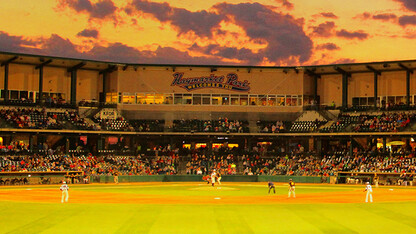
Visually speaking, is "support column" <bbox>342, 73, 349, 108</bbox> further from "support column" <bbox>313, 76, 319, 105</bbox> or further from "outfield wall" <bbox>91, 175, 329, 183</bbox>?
"outfield wall" <bbox>91, 175, 329, 183</bbox>

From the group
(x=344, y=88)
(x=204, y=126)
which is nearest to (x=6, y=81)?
(x=204, y=126)

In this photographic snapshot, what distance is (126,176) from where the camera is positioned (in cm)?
6250

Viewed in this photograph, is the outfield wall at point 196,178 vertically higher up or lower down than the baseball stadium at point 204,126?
lower down

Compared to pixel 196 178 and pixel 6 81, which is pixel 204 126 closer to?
pixel 196 178

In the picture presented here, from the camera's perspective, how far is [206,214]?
100 feet

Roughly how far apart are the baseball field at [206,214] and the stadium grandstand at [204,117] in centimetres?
2257

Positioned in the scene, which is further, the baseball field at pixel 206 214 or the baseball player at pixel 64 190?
the baseball player at pixel 64 190

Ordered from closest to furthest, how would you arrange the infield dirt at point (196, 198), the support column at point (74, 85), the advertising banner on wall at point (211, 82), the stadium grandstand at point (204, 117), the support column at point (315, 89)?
the infield dirt at point (196, 198)
the stadium grandstand at point (204, 117)
the support column at point (74, 85)
the advertising banner on wall at point (211, 82)
the support column at point (315, 89)

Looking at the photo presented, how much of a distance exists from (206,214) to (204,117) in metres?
44.9

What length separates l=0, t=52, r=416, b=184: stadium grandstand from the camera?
2549 inches

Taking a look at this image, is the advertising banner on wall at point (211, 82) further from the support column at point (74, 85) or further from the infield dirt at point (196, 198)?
the infield dirt at point (196, 198)

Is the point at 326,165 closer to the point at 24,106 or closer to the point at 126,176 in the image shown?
the point at 126,176

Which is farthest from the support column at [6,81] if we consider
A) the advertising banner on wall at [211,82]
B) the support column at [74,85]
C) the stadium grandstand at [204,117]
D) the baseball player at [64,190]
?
the baseball player at [64,190]

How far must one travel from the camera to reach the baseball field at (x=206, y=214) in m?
25.5
